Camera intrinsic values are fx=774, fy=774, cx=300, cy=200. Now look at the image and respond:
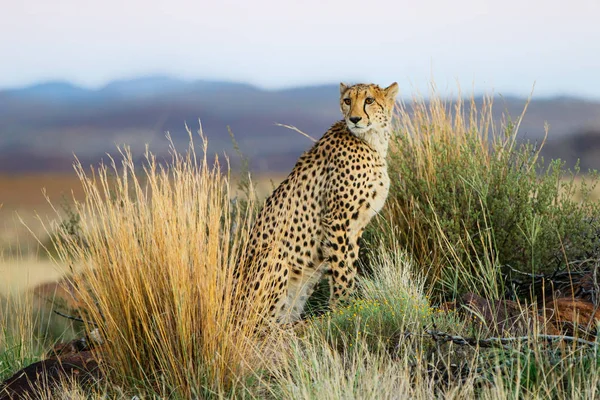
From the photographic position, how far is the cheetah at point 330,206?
4.43 meters

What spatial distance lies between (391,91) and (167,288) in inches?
80.0

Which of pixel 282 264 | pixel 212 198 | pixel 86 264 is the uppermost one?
pixel 212 198

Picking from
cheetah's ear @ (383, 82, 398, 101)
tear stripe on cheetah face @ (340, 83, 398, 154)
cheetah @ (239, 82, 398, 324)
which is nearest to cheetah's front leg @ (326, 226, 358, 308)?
cheetah @ (239, 82, 398, 324)

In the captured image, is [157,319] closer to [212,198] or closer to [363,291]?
[212,198]

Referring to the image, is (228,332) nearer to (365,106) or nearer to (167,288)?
(167,288)

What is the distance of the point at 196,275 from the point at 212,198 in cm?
36

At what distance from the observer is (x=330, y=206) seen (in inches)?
177

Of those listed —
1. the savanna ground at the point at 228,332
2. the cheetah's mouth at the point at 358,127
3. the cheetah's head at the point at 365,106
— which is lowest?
the savanna ground at the point at 228,332

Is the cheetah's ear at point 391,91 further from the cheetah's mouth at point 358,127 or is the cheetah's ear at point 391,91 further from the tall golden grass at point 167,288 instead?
the tall golden grass at point 167,288

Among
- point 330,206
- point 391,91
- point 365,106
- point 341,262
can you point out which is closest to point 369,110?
point 365,106

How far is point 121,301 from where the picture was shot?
3457 millimetres

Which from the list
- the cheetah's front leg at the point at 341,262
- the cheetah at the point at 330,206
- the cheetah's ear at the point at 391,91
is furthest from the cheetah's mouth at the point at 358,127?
the cheetah's front leg at the point at 341,262

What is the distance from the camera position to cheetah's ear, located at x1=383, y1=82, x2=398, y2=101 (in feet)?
15.4

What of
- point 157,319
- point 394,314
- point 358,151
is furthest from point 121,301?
point 358,151
